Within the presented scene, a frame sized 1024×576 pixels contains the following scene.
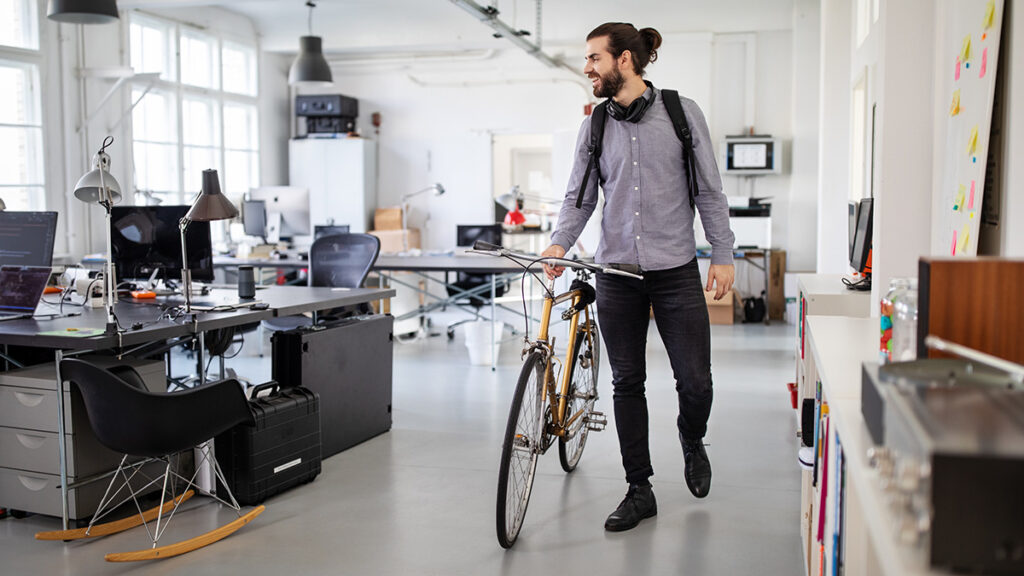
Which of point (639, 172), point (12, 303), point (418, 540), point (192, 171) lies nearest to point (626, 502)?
point (418, 540)

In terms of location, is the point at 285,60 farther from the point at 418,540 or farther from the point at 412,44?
the point at 418,540

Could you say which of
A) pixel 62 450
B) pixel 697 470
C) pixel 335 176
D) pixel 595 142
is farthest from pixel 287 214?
pixel 697 470

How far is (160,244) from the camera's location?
420cm

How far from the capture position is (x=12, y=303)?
355 cm

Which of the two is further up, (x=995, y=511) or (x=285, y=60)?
(x=285, y=60)

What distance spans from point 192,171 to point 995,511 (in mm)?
9435

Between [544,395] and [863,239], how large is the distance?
1.68m

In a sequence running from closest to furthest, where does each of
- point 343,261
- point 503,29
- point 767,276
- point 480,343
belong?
point 343,261, point 480,343, point 503,29, point 767,276

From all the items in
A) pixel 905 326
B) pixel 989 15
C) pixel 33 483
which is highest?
pixel 989 15

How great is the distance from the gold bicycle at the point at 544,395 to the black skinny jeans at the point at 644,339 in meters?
0.15

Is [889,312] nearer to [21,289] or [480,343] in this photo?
[21,289]

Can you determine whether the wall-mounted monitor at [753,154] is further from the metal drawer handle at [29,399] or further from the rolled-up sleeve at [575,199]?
the metal drawer handle at [29,399]

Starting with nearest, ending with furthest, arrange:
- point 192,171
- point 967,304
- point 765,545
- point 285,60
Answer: point 967,304 → point 765,545 → point 192,171 → point 285,60

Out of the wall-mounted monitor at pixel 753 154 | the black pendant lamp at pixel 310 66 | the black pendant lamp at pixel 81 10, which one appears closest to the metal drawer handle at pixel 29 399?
the black pendant lamp at pixel 81 10
